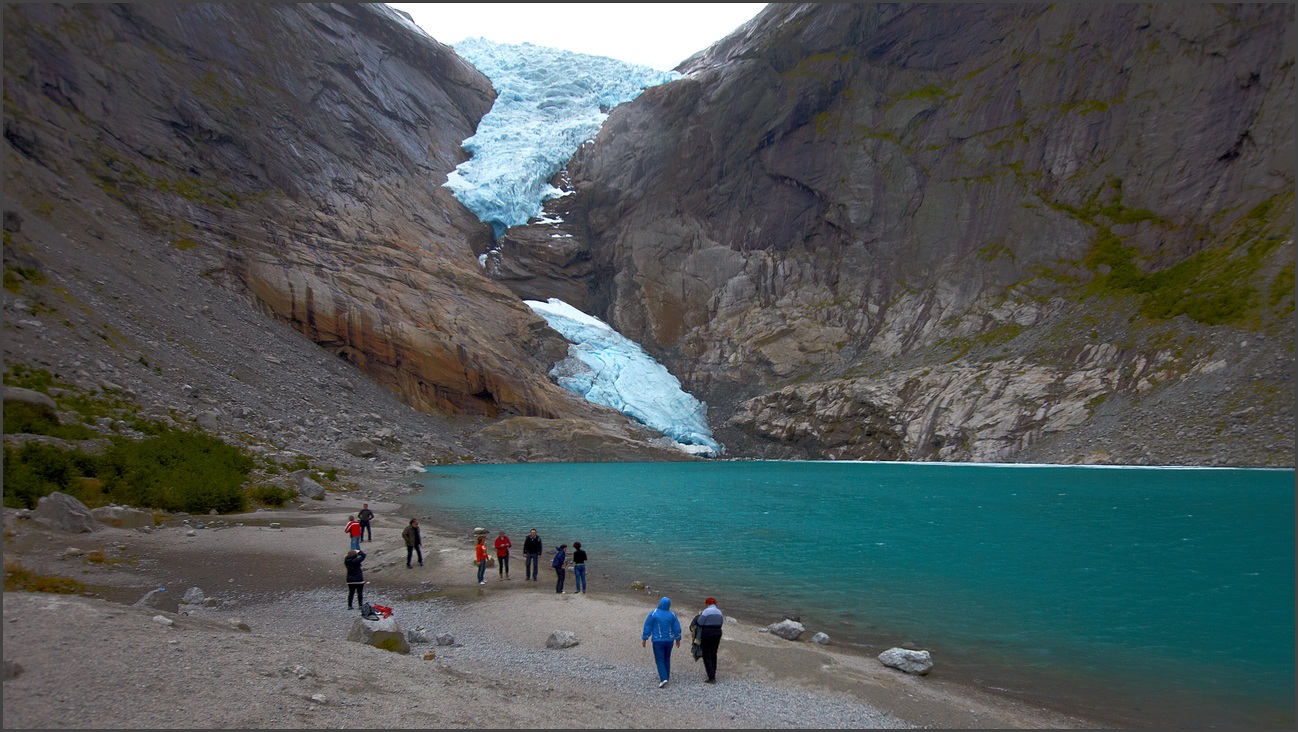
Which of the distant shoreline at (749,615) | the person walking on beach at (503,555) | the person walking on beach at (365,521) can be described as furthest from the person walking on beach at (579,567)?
the person walking on beach at (365,521)

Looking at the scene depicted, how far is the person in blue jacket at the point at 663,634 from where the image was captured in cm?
1055

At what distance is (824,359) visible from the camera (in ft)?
252

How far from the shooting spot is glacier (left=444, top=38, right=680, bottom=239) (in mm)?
101438

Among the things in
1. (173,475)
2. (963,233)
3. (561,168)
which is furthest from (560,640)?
(561,168)

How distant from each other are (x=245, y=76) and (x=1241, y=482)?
311 ft

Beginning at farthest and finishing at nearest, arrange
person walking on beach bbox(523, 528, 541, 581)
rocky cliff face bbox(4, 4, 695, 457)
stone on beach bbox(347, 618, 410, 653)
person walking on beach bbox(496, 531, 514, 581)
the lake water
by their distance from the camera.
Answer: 1. rocky cliff face bbox(4, 4, 695, 457)
2. person walking on beach bbox(496, 531, 514, 581)
3. person walking on beach bbox(523, 528, 541, 581)
4. the lake water
5. stone on beach bbox(347, 618, 410, 653)

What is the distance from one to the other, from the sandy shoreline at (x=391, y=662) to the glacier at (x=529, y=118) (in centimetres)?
8838

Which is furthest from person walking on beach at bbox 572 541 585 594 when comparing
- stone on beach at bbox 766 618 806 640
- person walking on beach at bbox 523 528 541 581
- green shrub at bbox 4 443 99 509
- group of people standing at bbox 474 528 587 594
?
green shrub at bbox 4 443 99 509

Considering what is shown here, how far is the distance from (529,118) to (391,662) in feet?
395

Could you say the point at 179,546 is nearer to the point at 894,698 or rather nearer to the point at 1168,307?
the point at 894,698

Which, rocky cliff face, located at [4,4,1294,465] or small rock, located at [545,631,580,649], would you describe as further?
rocky cliff face, located at [4,4,1294,465]

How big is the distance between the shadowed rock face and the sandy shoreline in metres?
42.4

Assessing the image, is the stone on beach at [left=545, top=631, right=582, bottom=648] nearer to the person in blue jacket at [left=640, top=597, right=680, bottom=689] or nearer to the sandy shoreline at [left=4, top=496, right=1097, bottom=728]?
the sandy shoreline at [left=4, top=496, right=1097, bottom=728]

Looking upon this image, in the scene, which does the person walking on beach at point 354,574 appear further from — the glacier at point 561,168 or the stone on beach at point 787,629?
the glacier at point 561,168
